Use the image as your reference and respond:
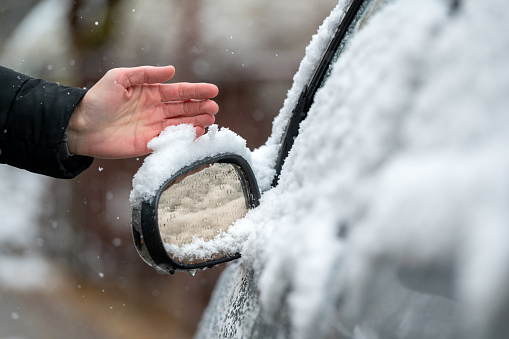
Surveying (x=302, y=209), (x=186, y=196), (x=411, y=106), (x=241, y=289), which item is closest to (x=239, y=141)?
(x=186, y=196)

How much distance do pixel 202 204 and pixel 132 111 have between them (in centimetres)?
69

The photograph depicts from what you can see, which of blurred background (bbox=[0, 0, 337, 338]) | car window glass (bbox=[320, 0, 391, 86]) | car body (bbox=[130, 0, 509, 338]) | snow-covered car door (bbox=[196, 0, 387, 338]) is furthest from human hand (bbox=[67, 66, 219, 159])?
blurred background (bbox=[0, 0, 337, 338])

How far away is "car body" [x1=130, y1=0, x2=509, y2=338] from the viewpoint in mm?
482

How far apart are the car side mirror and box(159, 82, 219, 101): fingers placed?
46 centimetres

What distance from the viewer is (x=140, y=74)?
171cm

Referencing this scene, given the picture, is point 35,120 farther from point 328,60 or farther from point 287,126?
point 328,60

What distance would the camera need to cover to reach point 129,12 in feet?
17.0

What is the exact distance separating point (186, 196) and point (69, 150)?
838 millimetres

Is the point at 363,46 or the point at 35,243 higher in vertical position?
the point at 363,46

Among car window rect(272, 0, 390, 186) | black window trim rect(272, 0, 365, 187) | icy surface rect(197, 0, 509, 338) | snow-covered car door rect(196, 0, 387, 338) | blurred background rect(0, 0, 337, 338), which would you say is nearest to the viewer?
icy surface rect(197, 0, 509, 338)

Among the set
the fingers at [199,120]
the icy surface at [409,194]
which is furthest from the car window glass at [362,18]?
the fingers at [199,120]

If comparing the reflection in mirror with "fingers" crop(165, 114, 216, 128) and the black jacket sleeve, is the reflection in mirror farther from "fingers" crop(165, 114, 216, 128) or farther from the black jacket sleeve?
the black jacket sleeve

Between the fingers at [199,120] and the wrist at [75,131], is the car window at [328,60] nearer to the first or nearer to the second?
the fingers at [199,120]

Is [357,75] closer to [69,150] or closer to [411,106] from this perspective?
[411,106]
